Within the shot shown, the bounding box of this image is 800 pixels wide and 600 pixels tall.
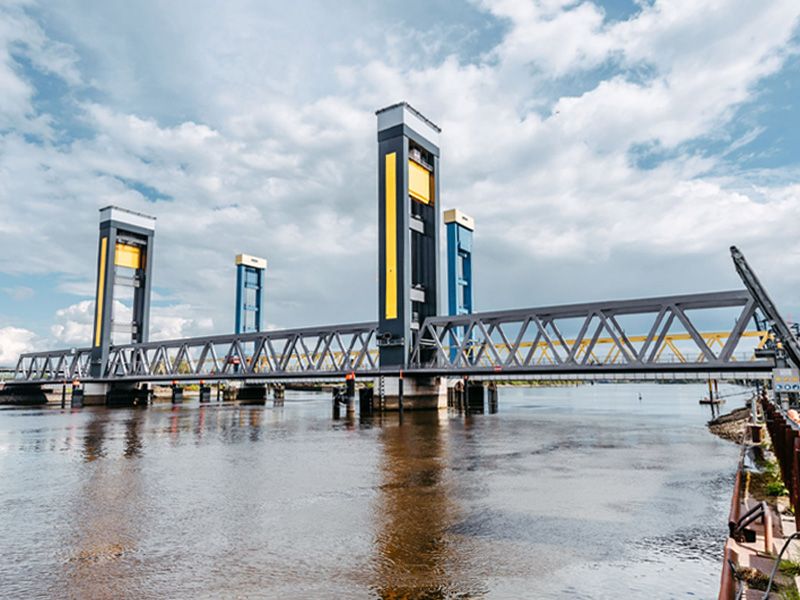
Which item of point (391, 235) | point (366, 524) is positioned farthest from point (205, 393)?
point (366, 524)

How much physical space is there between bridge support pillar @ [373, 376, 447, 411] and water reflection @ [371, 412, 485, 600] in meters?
29.9

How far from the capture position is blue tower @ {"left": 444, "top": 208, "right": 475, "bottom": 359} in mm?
69438

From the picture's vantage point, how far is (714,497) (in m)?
13.8

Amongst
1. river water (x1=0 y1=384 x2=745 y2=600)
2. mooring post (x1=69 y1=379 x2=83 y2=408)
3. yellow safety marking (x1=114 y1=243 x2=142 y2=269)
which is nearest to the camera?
river water (x1=0 y1=384 x2=745 y2=600)

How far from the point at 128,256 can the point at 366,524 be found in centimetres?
8163

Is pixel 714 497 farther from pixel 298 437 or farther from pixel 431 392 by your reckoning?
pixel 431 392

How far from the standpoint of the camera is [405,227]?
169ft

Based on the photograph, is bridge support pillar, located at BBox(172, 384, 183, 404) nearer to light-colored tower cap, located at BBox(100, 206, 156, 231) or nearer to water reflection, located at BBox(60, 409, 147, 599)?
light-colored tower cap, located at BBox(100, 206, 156, 231)

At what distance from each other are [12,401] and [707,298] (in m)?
105

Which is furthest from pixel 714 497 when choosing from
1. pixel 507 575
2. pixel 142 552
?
pixel 142 552

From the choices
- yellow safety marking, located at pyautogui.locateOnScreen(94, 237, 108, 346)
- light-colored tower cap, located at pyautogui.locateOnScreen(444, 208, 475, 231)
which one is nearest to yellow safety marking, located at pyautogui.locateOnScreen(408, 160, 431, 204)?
light-colored tower cap, located at pyautogui.locateOnScreen(444, 208, 475, 231)

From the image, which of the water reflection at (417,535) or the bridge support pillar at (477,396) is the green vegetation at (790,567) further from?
the bridge support pillar at (477,396)

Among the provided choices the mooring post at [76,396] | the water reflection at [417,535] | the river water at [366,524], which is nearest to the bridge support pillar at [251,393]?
the mooring post at [76,396]

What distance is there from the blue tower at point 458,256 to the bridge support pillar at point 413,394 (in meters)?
14.7
